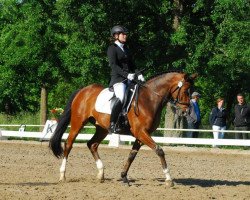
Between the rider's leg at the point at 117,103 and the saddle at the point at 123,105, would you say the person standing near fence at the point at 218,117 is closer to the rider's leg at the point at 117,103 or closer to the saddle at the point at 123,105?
the saddle at the point at 123,105

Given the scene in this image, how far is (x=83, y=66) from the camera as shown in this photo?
31297 millimetres

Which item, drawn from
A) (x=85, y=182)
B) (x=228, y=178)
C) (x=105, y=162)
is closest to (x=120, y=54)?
(x=85, y=182)

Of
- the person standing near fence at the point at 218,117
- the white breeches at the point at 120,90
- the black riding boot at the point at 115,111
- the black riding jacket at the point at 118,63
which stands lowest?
the person standing near fence at the point at 218,117

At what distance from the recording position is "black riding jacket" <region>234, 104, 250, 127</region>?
25.7 meters

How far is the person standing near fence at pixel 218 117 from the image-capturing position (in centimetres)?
2690

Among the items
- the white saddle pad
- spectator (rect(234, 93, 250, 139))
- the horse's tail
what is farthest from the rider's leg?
spectator (rect(234, 93, 250, 139))

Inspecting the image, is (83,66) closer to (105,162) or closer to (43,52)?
(43,52)

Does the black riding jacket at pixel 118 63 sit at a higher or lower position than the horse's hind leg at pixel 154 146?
higher

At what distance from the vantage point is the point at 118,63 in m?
14.2

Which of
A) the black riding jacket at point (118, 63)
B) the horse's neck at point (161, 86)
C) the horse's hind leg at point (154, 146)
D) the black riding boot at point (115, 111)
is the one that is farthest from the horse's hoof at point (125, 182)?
the black riding jacket at point (118, 63)

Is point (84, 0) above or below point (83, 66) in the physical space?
above

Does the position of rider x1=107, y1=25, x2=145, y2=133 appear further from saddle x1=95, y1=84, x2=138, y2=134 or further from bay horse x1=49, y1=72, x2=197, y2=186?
bay horse x1=49, y1=72, x2=197, y2=186

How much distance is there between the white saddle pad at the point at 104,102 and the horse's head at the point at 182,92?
127 cm

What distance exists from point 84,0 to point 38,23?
24.3 feet
